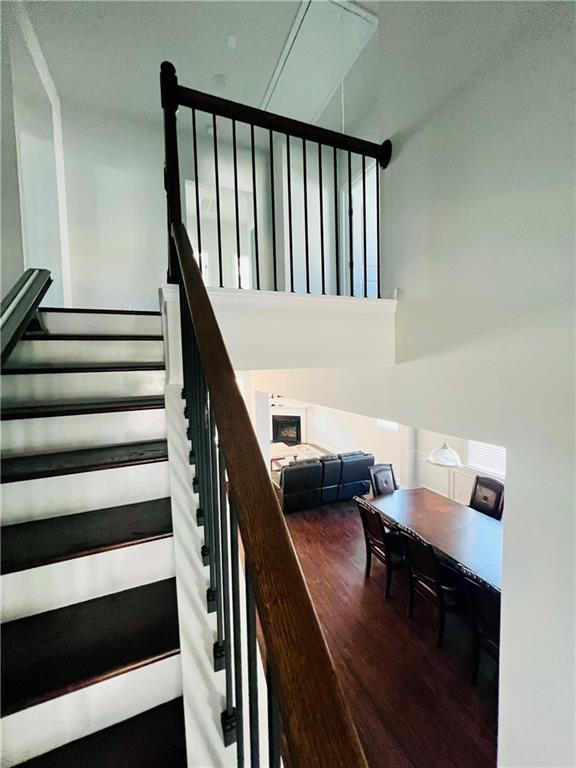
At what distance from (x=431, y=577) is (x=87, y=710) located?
355 cm

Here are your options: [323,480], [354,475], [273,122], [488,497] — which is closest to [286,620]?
[273,122]

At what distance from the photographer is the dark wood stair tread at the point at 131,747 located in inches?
31.3

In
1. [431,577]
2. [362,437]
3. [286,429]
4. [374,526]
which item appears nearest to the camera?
[431,577]

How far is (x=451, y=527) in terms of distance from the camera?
4.12 metres

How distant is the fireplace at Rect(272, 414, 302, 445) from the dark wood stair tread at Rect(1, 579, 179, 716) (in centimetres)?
1032

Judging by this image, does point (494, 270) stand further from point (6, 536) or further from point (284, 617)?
point (6, 536)

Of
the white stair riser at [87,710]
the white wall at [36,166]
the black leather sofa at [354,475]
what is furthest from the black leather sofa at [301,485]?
the white stair riser at [87,710]

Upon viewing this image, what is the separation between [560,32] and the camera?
1285mm

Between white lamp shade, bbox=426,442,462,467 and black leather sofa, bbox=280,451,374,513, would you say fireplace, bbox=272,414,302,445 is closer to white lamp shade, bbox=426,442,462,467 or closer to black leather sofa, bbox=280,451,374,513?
black leather sofa, bbox=280,451,374,513

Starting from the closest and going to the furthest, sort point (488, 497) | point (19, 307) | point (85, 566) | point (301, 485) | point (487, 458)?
point (85, 566), point (19, 307), point (488, 497), point (487, 458), point (301, 485)

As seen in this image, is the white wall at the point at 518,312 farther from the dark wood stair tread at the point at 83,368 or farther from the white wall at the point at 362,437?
the white wall at the point at 362,437

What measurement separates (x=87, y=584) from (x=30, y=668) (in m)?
0.23

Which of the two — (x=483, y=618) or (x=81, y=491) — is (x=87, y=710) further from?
(x=483, y=618)

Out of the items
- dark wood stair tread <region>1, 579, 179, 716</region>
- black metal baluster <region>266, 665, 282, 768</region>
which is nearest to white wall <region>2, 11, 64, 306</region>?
dark wood stair tread <region>1, 579, 179, 716</region>
